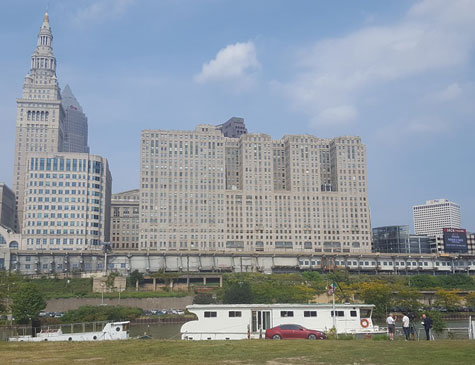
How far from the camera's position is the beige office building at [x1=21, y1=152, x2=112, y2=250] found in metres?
160

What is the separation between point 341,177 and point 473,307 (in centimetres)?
8800

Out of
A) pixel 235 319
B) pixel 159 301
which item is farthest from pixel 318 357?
pixel 159 301

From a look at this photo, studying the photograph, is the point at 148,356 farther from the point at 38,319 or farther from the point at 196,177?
the point at 196,177

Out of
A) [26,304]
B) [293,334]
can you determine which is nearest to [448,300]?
[293,334]

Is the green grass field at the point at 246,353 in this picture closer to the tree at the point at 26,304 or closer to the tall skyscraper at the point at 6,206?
the tree at the point at 26,304

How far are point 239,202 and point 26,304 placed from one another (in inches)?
4308

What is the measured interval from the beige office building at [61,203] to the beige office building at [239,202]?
75.8ft

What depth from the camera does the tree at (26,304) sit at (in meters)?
87.5

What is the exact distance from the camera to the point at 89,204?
538 feet

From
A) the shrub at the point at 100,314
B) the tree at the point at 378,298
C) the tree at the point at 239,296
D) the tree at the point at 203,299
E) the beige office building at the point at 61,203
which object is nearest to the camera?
the shrub at the point at 100,314

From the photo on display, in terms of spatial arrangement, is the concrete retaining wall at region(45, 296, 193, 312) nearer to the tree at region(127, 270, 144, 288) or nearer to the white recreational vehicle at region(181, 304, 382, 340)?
the tree at region(127, 270, 144, 288)

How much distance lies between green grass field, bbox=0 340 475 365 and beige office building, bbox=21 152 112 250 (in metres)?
130

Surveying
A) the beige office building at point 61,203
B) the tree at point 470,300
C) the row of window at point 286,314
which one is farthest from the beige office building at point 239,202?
the row of window at point 286,314

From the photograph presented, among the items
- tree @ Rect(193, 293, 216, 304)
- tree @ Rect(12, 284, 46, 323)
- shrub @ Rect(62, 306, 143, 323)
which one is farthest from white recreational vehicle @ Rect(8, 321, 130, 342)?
tree @ Rect(193, 293, 216, 304)
